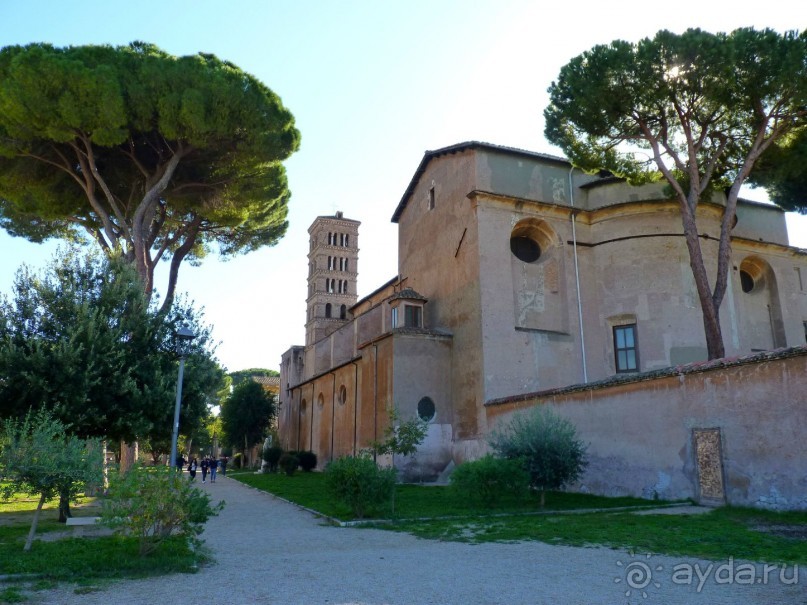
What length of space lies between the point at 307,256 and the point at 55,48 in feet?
102

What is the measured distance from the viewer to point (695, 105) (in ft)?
59.9

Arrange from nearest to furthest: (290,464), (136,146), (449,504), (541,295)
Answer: (449,504), (136,146), (541,295), (290,464)

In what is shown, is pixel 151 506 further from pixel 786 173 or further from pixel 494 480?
pixel 786 173

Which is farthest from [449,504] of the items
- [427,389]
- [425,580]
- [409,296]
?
[409,296]

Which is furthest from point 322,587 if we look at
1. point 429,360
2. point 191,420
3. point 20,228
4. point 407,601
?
point 20,228

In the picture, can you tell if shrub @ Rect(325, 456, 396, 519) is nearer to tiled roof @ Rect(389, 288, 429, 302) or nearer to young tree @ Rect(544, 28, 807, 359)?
young tree @ Rect(544, 28, 807, 359)

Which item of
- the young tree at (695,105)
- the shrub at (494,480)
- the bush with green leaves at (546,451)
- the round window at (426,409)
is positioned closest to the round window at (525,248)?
the young tree at (695,105)

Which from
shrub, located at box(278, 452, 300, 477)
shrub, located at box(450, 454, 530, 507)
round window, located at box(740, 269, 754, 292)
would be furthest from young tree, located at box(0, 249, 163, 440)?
round window, located at box(740, 269, 754, 292)

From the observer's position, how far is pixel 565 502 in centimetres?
1370

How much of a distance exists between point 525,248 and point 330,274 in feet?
83.7

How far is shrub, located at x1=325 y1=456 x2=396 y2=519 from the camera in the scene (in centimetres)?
1112

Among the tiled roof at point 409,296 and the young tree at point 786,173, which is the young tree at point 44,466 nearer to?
the tiled roof at point 409,296

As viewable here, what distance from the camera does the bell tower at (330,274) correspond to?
45719mm

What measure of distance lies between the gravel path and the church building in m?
12.4
